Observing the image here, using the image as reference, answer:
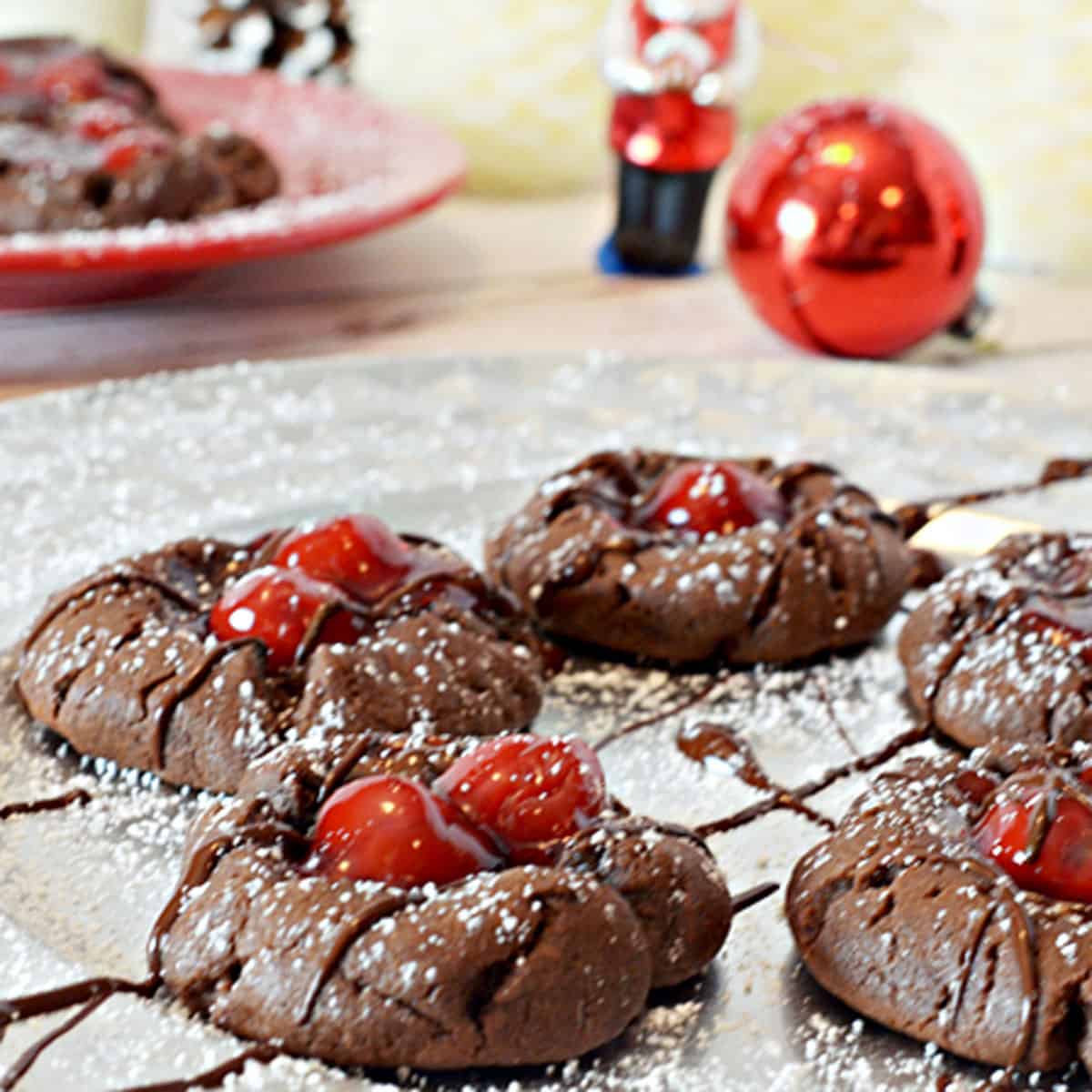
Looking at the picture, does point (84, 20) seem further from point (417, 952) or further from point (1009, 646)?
point (417, 952)

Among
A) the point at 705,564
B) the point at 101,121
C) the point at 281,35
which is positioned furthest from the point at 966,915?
the point at 281,35

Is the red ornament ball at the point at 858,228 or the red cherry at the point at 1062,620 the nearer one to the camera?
the red cherry at the point at 1062,620

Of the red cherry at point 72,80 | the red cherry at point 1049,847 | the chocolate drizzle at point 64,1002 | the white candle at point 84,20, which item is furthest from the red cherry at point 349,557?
the white candle at point 84,20

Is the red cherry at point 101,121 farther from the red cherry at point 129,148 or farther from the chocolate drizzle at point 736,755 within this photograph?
the chocolate drizzle at point 736,755

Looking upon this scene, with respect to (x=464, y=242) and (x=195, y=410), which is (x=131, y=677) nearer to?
(x=195, y=410)

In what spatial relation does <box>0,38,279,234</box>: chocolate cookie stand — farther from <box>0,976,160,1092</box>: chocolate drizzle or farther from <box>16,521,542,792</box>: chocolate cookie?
<box>0,976,160,1092</box>: chocolate drizzle
